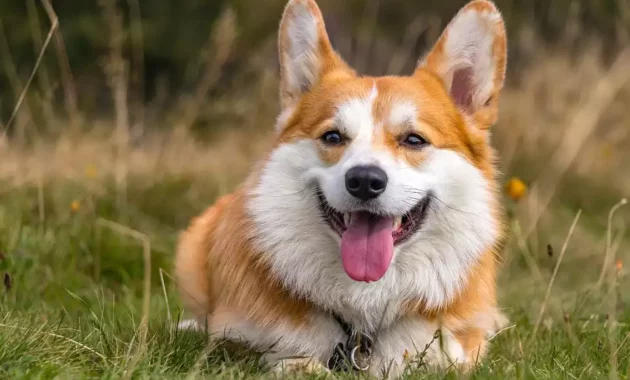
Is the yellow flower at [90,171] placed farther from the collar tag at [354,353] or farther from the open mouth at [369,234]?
the collar tag at [354,353]

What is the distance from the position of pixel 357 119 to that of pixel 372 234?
451mm

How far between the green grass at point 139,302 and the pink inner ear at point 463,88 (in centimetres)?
96

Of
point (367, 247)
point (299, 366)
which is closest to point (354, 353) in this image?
point (299, 366)

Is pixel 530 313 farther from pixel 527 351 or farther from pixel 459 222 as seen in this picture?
pixel 459 222

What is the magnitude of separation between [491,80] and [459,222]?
2.14ft

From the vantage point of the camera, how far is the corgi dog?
9.76ft

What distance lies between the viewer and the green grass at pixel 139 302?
2.69 meters

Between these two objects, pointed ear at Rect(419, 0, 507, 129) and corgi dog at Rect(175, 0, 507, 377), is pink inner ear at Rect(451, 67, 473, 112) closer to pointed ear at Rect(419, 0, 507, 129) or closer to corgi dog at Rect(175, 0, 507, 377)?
pointed ear at Rect(419, 0, 507, 129)

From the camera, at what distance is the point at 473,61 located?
3367 mm

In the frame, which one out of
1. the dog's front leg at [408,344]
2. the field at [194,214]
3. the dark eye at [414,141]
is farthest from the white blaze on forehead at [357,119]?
the dog's front leg at [408,344]

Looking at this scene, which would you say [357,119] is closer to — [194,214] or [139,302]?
[139,302]

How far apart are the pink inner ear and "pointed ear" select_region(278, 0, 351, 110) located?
1.65ft

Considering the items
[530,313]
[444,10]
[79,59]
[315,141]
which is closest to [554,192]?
[530,313]

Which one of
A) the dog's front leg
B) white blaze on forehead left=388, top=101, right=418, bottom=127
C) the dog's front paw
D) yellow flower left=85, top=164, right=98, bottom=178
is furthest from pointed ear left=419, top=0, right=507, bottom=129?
yellow flower left=85, top=164, right=98, bottom=178
